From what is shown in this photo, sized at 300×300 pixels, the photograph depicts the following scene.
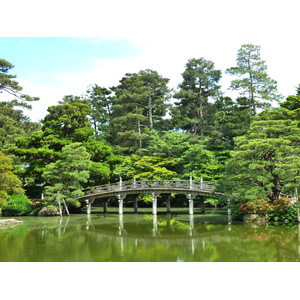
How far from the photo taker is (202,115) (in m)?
36.1

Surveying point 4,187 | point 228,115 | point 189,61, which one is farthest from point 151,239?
point 189,61

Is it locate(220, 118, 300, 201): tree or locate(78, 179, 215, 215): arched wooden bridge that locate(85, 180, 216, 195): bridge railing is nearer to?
locate(78, 179, 215, 215): arched wooden bridge

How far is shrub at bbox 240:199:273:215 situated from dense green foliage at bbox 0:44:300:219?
461 mm

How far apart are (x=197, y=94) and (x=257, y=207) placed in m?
18.9

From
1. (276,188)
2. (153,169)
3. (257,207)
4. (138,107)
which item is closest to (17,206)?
(153,169)

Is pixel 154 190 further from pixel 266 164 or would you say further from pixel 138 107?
pixel 138 107

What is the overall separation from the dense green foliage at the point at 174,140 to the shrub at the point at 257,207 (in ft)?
1.51

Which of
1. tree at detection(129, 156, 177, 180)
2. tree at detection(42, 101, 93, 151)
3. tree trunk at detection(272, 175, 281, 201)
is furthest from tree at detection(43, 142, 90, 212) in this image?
tree trunk at detection(272, 175, 281, 201)

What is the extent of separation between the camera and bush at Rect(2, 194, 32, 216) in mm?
25125

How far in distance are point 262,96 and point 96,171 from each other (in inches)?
643

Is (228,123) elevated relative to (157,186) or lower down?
elevated

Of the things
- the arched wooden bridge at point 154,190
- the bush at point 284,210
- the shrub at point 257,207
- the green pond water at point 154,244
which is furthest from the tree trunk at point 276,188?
the arched wooden bridge at point 154,190

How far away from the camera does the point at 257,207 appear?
1823 centimetres

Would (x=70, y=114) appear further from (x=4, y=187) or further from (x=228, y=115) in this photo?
(x=228, y=115)
